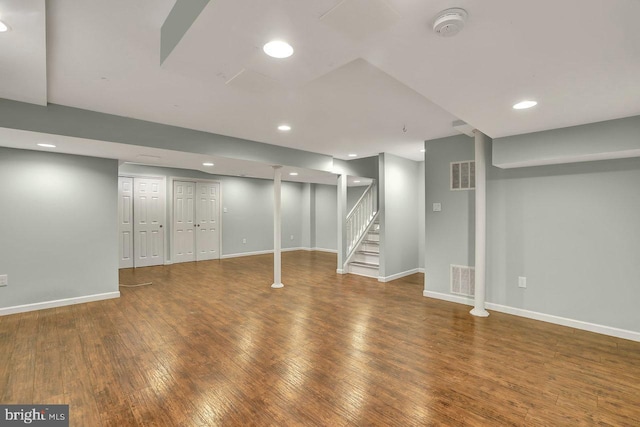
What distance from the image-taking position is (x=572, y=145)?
3121 mm

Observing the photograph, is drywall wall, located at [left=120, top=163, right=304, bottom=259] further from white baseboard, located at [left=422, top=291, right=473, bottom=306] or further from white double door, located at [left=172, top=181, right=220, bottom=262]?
white baseboard, located at [left=422, top=291, right=473, bottom=306]

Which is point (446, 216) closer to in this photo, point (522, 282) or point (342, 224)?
point (522, 282)

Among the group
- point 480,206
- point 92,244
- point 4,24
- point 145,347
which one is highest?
point 4,24

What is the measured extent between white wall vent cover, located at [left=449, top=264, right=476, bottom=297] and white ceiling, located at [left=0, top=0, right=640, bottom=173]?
2114 mm

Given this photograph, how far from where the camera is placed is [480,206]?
13.0ft

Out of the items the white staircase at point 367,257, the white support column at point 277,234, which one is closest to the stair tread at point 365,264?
the white staircase at point 367,257

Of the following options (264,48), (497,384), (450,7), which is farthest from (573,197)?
(264,48)

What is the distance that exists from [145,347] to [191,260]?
521cm

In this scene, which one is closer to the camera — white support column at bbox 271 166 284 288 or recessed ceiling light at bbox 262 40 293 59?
recessed ceiling light at bbox 262 40 293 59

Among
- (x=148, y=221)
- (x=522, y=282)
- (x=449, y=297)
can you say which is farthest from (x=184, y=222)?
(x=522, y=282)

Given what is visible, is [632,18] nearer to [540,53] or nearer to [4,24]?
[540,53]

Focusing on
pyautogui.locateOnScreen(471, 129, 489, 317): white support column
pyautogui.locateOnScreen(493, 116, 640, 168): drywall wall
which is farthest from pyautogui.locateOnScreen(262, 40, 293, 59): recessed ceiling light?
pyautogui.locateOnScreen(471, 129, 489, 317): white support column

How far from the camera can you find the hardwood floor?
200 centimetres

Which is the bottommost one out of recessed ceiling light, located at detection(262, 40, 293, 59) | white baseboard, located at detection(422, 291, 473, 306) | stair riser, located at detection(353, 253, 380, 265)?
white baseboard, located at detection(422, 291, 473, 306)
